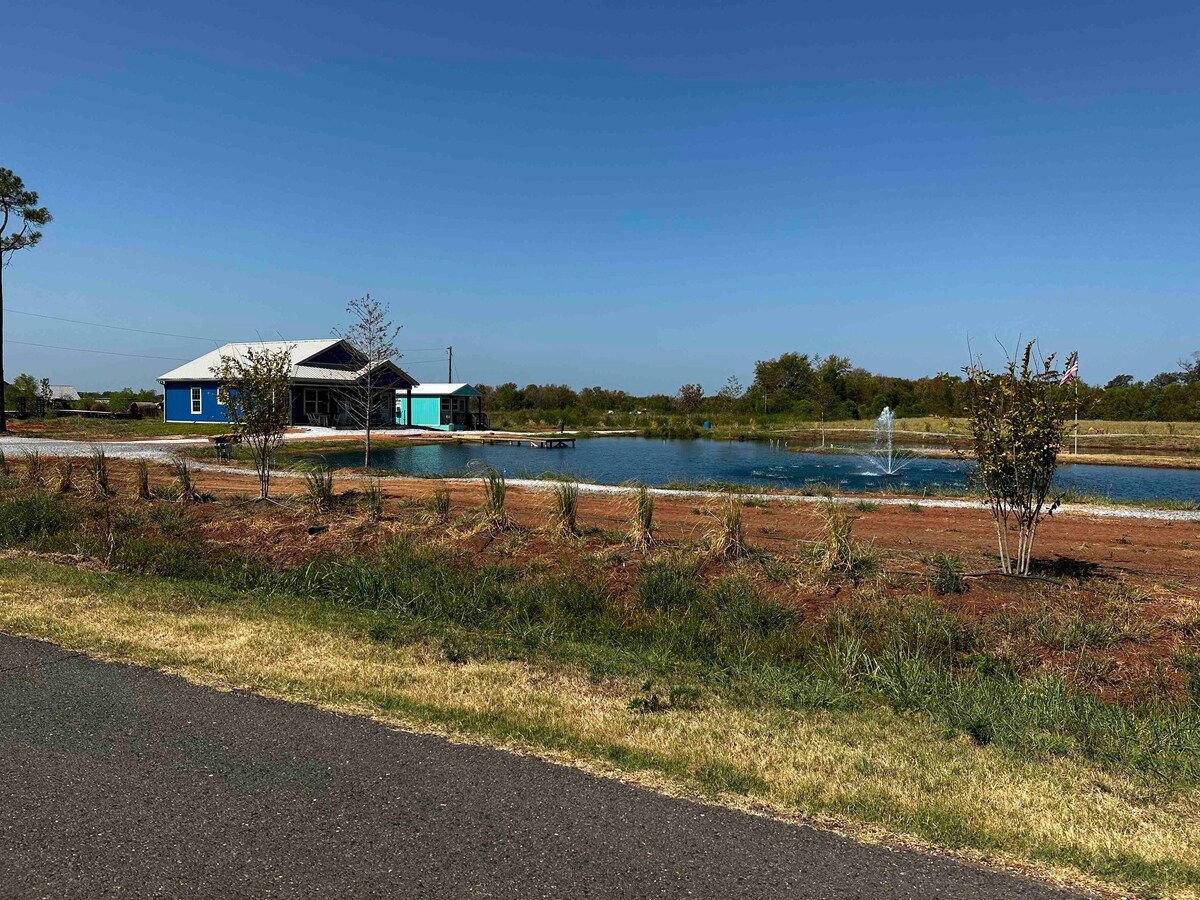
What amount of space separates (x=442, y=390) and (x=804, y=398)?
47441 millimetres

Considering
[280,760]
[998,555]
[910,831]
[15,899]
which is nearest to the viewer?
[15,899]

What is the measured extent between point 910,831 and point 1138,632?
4.76m

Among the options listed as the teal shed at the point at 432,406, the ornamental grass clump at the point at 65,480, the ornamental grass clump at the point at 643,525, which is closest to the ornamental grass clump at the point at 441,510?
the ornamental grass clump at the point at 643,525

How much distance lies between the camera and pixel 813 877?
3.49 meters

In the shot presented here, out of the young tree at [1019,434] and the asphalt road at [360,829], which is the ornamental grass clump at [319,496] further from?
the young tree at [1019,434]

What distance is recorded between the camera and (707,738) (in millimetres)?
5129

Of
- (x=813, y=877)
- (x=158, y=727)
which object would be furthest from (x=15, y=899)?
(x=813, y=877)

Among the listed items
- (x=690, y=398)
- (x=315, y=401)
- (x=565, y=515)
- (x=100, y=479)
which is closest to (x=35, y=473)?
(x=100, y=479)

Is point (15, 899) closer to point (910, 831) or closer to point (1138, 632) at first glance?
point (910, 831)

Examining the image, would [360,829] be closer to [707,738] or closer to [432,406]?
[707,738]

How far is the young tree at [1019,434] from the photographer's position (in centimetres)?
906

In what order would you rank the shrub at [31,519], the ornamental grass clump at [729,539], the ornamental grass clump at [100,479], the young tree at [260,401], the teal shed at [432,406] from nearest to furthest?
the ornamental grass clump at [729,539], the shrub at [31,519], the young tree at [260,401], the ornamental grass clump at [100,479], the teal shed at [432,406]

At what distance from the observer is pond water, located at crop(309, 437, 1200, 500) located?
26188mm

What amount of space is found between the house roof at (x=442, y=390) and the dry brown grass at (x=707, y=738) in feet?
170
